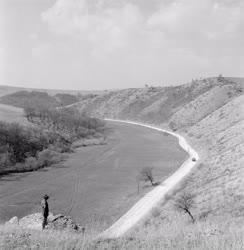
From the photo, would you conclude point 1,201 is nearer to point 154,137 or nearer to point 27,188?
point 27,188

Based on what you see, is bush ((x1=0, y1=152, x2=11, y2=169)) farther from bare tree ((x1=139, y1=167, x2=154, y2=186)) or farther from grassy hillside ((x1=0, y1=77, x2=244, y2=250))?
grassy hillside ((x1=0, y1=77, x2=244, y2=250))

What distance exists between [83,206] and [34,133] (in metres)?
44.1

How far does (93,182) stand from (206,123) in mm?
52609

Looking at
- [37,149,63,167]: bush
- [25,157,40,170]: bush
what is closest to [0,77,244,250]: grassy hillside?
[37,149,63,167]: bush

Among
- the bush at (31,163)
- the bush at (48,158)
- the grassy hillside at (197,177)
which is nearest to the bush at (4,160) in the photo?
the bush at (31,163)

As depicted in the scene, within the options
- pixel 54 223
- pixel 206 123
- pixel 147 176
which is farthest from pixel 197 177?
pixel 206 123

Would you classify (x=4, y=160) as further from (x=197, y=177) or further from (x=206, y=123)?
(x=206, y=123)

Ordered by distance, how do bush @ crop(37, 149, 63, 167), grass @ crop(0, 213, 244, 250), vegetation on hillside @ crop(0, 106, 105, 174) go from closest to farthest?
1. grass @ crop(0, 213, 244, 250)
2. vegetation on hillside @ crop(0, 106, 105, 174)
3. bush @ crop(37, 149, 63, 167)

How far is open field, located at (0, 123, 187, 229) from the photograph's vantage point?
41.7 m

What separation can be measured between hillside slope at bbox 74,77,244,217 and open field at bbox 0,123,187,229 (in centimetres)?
656

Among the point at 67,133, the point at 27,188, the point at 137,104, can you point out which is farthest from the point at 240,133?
the point at 137,104

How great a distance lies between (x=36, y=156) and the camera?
2825 inches

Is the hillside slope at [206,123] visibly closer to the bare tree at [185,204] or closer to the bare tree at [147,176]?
the bare tree at [185,204]

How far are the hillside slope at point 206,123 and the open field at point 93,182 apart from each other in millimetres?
6556
